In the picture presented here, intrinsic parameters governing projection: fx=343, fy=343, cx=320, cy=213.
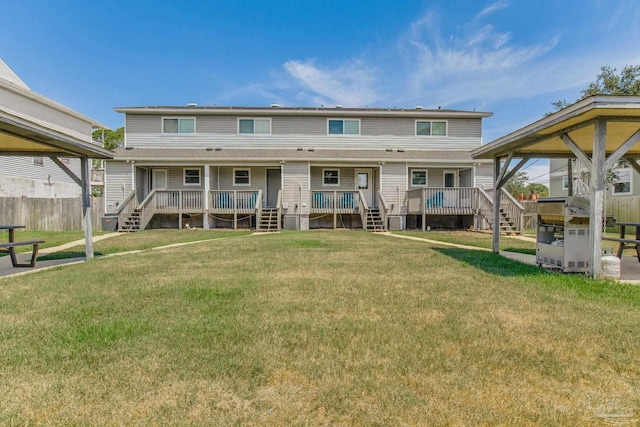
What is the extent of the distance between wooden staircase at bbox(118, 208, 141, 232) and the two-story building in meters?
0.47

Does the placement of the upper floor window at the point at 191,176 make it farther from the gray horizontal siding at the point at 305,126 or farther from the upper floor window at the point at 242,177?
the gray horizontal siding at the point at 305,126

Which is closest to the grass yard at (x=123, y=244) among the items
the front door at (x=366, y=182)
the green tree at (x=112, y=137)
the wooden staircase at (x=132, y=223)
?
the wooden staircase at (x=132, y=223)

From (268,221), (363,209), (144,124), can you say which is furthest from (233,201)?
(144,124)

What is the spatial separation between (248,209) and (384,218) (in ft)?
21.6

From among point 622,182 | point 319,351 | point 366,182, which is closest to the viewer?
point 319,351

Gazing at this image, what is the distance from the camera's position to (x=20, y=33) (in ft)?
71.0

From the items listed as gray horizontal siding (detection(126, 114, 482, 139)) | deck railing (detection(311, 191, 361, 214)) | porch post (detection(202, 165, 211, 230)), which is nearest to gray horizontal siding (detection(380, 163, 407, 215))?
deck railing (detection(311, 191, 361, 214))

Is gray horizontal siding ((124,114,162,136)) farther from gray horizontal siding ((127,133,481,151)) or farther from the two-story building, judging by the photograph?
gray horizontal siding ((127,133,481,151))

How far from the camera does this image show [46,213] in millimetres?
16844

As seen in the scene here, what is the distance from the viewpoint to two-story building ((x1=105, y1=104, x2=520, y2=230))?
16.7m

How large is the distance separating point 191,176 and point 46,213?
6987 mm

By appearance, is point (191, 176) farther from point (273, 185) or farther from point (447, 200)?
point (447, 200)

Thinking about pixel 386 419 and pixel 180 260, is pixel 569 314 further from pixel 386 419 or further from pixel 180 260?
pixel 180 260

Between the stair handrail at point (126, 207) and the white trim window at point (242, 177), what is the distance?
5.01 meters
